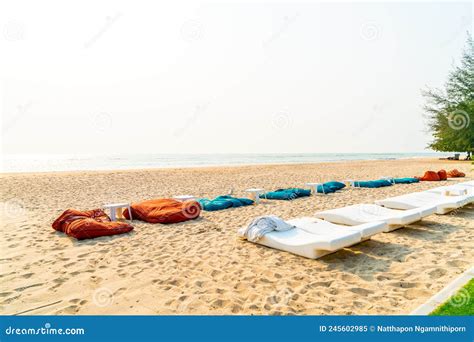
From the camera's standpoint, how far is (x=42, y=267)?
14.4ft

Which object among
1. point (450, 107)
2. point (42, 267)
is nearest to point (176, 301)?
point (42, 267)

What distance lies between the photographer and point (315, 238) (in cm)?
472

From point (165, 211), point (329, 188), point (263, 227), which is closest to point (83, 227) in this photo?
point (165, 211)

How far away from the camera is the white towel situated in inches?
203

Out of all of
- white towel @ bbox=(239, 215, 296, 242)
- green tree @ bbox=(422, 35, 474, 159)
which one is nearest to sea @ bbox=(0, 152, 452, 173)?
green tree @ bbox=(422, 35, 474, 159)

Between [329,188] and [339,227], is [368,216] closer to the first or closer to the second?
[339,227]

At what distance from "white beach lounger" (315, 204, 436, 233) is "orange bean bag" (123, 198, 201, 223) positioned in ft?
8.95

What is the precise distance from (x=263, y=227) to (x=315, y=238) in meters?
0.85

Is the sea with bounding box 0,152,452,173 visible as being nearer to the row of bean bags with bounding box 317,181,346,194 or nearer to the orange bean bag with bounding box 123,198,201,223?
the row of bean bags with bounding box 317,181,346,194

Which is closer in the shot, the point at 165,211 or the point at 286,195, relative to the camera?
the point at 165,211

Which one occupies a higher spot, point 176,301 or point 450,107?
point 450,107

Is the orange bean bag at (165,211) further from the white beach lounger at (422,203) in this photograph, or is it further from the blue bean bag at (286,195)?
the white beach lounger at (422,203)
